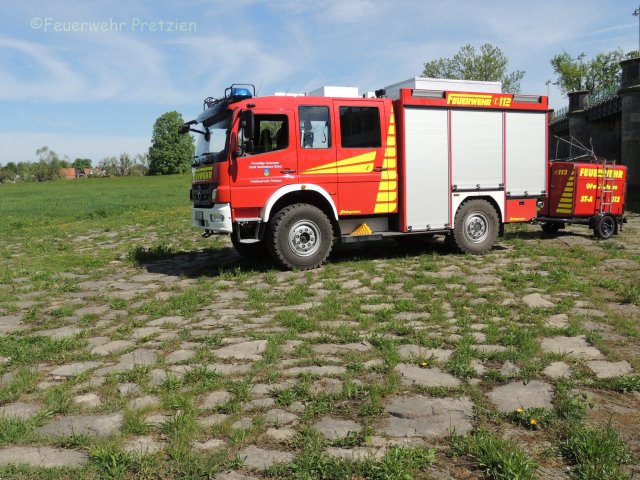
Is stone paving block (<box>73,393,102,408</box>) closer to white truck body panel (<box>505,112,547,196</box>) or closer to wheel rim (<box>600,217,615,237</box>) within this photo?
white truck body panel (<box>505,112,547,196</box>)

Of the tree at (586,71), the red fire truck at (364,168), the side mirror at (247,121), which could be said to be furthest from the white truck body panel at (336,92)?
the tree at (586,71)

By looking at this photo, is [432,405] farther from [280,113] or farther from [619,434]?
[280,113]

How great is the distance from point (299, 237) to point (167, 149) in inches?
4223

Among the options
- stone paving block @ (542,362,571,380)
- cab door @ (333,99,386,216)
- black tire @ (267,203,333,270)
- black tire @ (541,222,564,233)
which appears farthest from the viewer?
black tire @ (541,222,564,233)

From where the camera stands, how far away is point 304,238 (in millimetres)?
9328

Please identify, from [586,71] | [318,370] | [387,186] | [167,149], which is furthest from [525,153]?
[167,149]

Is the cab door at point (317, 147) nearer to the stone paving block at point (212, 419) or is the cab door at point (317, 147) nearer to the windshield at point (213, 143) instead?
the windshield at point (213, 143)

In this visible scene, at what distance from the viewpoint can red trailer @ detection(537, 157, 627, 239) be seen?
1238 cm

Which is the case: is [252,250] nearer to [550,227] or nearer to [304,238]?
[304,238]

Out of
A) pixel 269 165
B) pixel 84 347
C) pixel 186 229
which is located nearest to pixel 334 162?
pixel 269 165

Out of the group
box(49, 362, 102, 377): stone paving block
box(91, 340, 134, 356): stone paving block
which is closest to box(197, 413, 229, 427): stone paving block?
box(49, 362, 102, 377): stone paving block

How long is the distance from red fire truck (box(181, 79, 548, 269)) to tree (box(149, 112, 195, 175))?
101 metres

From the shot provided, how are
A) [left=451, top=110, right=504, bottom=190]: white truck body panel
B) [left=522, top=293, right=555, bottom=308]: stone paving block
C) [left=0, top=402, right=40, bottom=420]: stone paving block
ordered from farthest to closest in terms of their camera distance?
[left=451, top=110, right=504, bottom=190]: white truck body panel < [left=522, top=293, right=555, bottom=308]: stone paving block < [left=0, top=402, right=40, bottom=420]: stone paving block

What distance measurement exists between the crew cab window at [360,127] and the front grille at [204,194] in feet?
7.55
